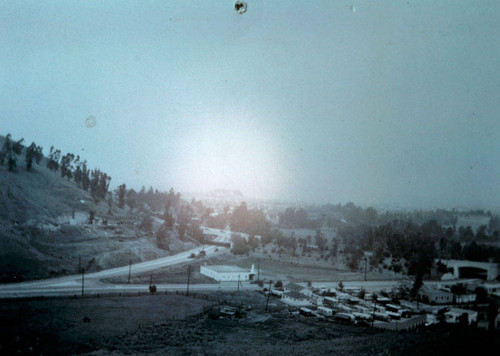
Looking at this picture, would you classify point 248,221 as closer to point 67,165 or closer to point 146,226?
point 146,226

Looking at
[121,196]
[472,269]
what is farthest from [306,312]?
[121,196]

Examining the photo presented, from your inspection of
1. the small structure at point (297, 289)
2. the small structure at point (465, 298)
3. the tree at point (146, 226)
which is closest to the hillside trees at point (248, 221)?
the tree at point (146, 226)

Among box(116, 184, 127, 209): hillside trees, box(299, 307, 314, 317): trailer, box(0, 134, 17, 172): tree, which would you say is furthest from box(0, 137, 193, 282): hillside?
box(299, 307, 314, 317): trailer

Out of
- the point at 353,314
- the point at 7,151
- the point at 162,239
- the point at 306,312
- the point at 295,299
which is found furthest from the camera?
the point at 7,151

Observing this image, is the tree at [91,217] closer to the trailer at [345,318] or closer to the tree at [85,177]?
the tree at [85,177]

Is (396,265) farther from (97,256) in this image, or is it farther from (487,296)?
(97,256)
